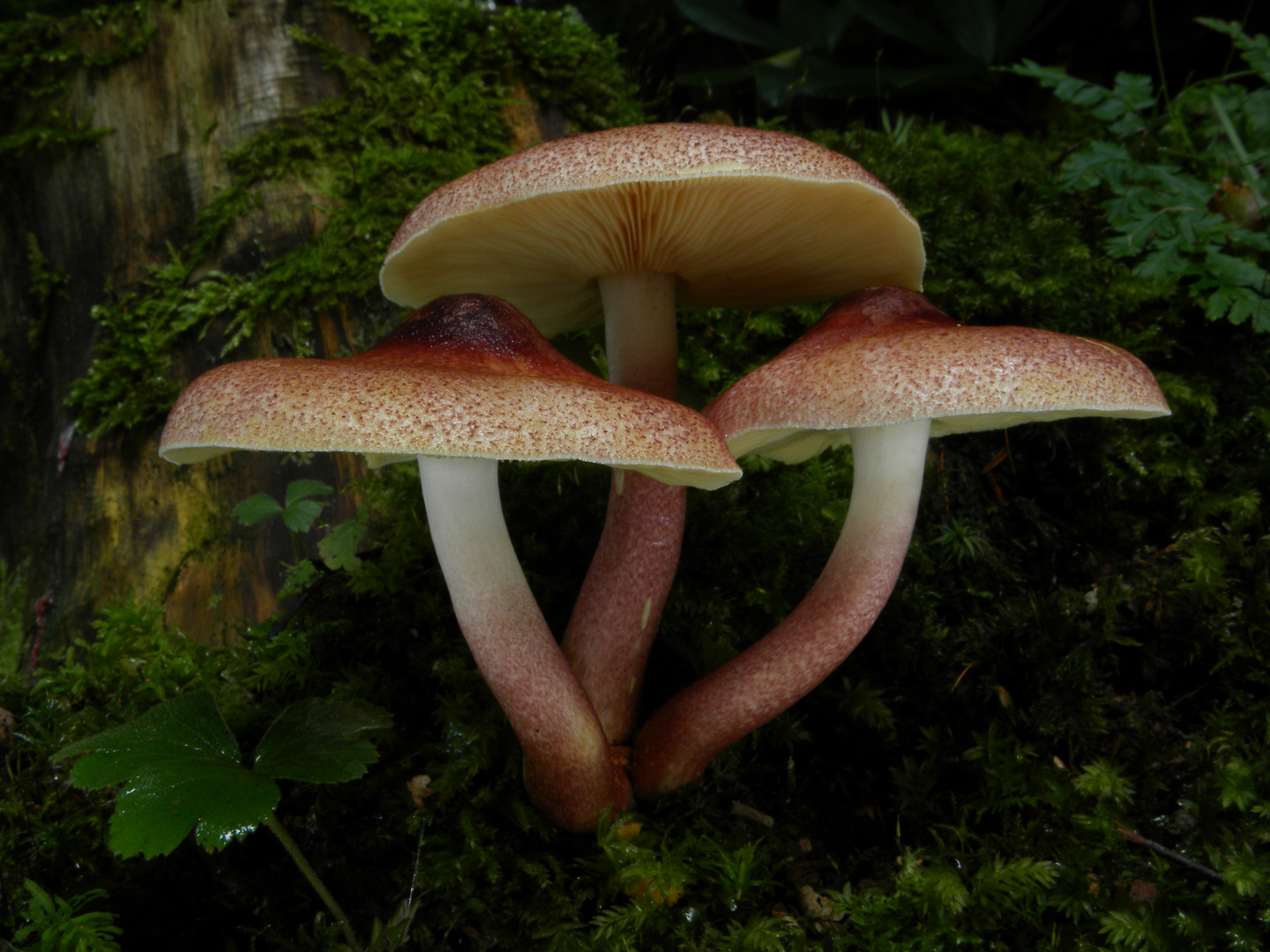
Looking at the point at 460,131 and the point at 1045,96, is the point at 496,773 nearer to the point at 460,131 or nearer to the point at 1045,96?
the point at 460,131

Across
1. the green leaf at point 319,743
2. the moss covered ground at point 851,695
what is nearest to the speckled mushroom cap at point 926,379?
the moss covered ground at point 851,695

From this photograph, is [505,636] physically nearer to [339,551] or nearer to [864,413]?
[339,551]

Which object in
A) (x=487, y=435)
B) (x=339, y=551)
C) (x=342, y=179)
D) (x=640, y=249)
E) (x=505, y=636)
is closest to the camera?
(x=487, y=435)

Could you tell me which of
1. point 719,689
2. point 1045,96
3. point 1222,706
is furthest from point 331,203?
point 1045,96

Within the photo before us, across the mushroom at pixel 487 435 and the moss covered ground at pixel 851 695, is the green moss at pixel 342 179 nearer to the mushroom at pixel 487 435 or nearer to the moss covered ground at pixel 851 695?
the moss covered ground at pixel 851 695

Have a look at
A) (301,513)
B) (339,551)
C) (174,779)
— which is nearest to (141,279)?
(301,513)

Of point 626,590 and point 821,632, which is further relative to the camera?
point 626,590
